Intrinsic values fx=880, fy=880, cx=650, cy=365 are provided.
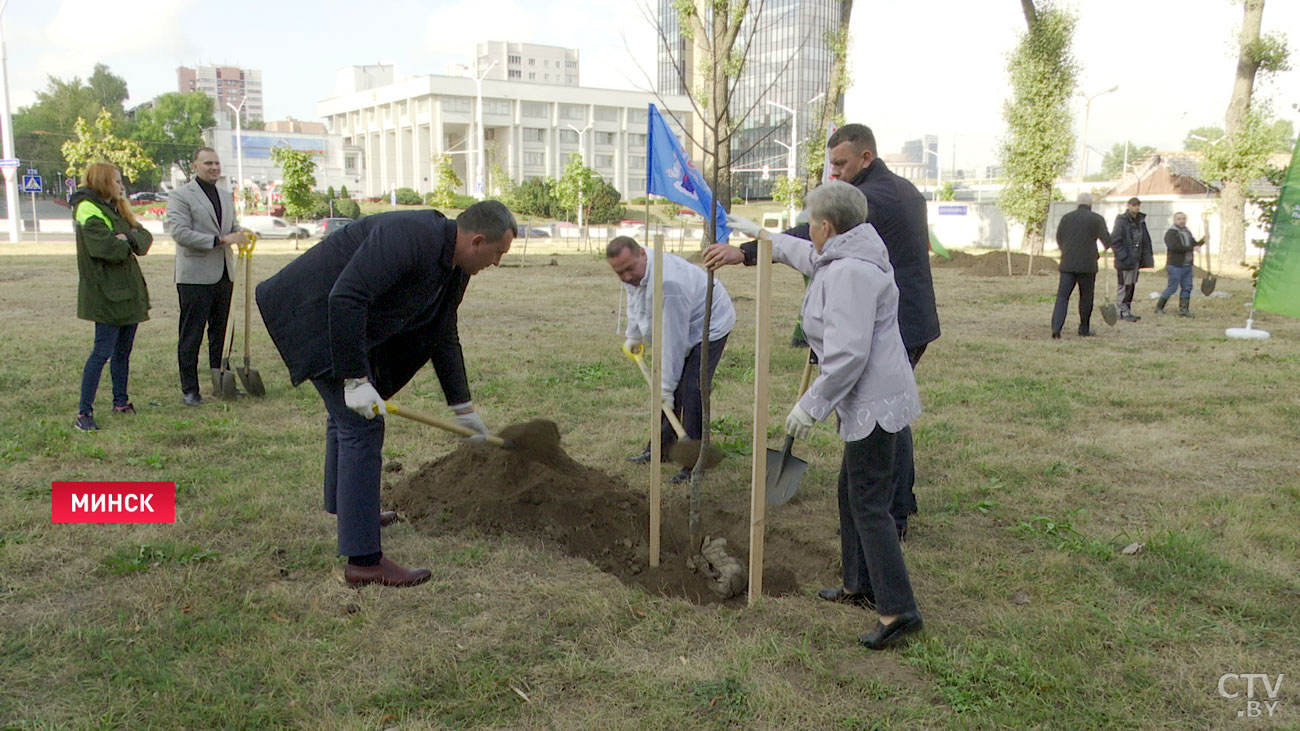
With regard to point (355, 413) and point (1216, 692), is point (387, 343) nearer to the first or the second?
point (355, 413)

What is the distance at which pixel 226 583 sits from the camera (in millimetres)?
3510

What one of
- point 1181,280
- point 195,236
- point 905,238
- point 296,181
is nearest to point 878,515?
point 905,238

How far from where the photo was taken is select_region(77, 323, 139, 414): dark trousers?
5668 millimetres

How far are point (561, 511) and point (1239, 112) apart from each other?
67.5 ft

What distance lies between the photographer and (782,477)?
13.8 ft

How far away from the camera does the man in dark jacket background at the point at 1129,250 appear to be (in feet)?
38.6

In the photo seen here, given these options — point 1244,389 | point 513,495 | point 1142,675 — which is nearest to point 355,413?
point 513,495

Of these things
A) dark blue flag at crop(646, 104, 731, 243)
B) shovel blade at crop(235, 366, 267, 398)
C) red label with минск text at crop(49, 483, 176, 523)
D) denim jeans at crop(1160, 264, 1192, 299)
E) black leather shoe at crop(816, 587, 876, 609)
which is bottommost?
black leather shoe at crop(816, 587, 876, 609)

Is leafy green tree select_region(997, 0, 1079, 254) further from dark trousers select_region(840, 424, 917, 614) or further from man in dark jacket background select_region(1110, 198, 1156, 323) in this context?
dark trousers select_region(840, 424, 917, 614)

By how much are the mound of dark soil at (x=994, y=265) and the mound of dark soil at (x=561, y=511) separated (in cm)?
1790

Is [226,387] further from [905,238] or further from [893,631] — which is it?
[893,631]

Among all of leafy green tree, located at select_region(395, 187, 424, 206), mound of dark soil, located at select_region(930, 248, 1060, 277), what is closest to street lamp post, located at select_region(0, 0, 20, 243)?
mound of dark soil, located at select_region(930, 248, 1060, 277)

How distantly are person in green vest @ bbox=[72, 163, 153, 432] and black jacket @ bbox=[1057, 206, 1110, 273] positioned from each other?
30.2 ft

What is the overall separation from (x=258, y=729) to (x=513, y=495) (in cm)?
192
